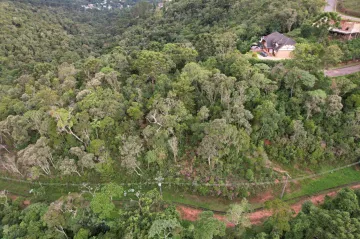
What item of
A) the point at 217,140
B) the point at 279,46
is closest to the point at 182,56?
the point at 279,46

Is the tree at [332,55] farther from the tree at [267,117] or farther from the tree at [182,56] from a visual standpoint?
the tree at [182,56]

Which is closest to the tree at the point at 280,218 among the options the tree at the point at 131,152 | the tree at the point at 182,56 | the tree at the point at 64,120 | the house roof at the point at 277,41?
the tree at the point at 131,152

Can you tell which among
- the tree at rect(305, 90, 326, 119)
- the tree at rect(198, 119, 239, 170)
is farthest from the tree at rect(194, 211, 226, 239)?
the tree at rect(305, 90, 326, 119)

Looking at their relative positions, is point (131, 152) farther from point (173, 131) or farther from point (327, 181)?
point (327, 181)

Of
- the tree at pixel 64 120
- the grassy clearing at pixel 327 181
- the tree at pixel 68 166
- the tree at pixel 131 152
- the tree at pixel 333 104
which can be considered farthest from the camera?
the tree at pixel 333 104

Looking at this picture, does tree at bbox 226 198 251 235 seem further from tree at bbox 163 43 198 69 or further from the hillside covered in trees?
tree at bbox 163 43 198 69

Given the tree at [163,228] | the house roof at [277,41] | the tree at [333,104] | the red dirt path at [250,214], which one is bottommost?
the red dirt path at [250,214]

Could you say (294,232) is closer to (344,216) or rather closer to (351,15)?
(344,216)
